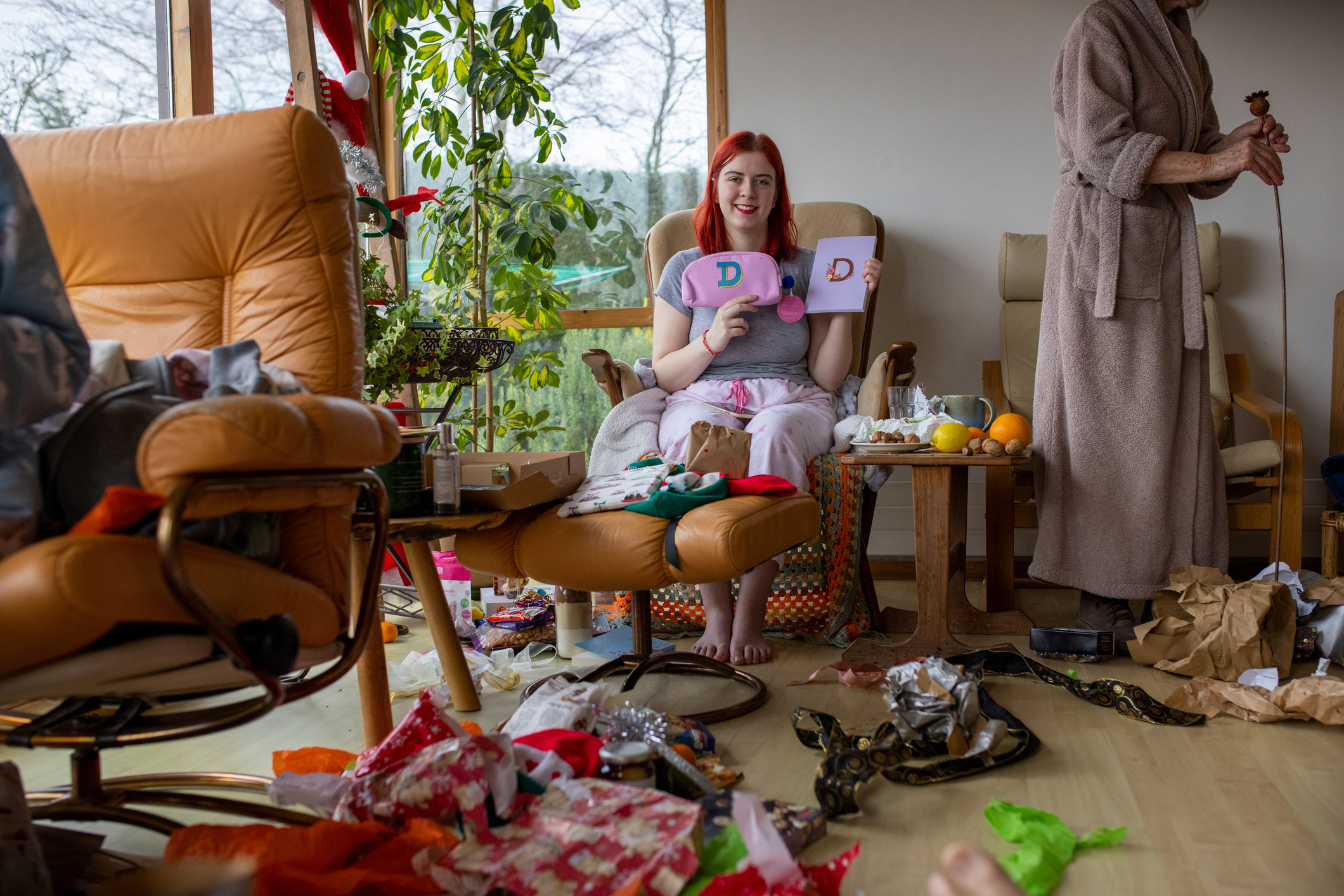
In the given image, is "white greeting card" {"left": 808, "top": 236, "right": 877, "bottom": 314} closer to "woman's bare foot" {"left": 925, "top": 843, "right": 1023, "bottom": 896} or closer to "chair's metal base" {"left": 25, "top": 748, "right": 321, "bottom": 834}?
"chair's metal base" {"left": 25, "top": 748, "right": 321, "bottom": 834}

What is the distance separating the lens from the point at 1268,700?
5.50 feet

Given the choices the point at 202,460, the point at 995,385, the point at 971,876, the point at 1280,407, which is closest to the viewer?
the point at 971,876

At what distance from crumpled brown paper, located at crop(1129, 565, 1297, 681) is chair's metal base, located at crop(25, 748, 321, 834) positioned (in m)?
1.73

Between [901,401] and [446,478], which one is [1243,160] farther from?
[446,478]

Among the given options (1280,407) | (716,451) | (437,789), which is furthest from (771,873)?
(1280,407)

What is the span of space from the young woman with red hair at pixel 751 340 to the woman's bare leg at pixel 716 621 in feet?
0.23

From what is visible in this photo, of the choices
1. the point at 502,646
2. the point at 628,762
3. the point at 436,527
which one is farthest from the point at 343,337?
the point at 502,646

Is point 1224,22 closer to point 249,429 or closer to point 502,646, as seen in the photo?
point 502,646

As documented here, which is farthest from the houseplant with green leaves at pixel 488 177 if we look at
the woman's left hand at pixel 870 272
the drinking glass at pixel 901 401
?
the drinking glass at pixel 901 401

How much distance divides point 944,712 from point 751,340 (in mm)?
1270

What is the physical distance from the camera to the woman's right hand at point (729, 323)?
2.43 meters

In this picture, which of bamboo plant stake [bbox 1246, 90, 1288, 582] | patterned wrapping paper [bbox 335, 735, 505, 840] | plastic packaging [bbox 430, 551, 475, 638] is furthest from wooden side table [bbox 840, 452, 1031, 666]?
patterned wrapping paper [bbox 335, 735, 505, 840]

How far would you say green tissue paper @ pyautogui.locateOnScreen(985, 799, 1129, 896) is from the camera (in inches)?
43.0

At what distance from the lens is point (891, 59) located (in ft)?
10.7
